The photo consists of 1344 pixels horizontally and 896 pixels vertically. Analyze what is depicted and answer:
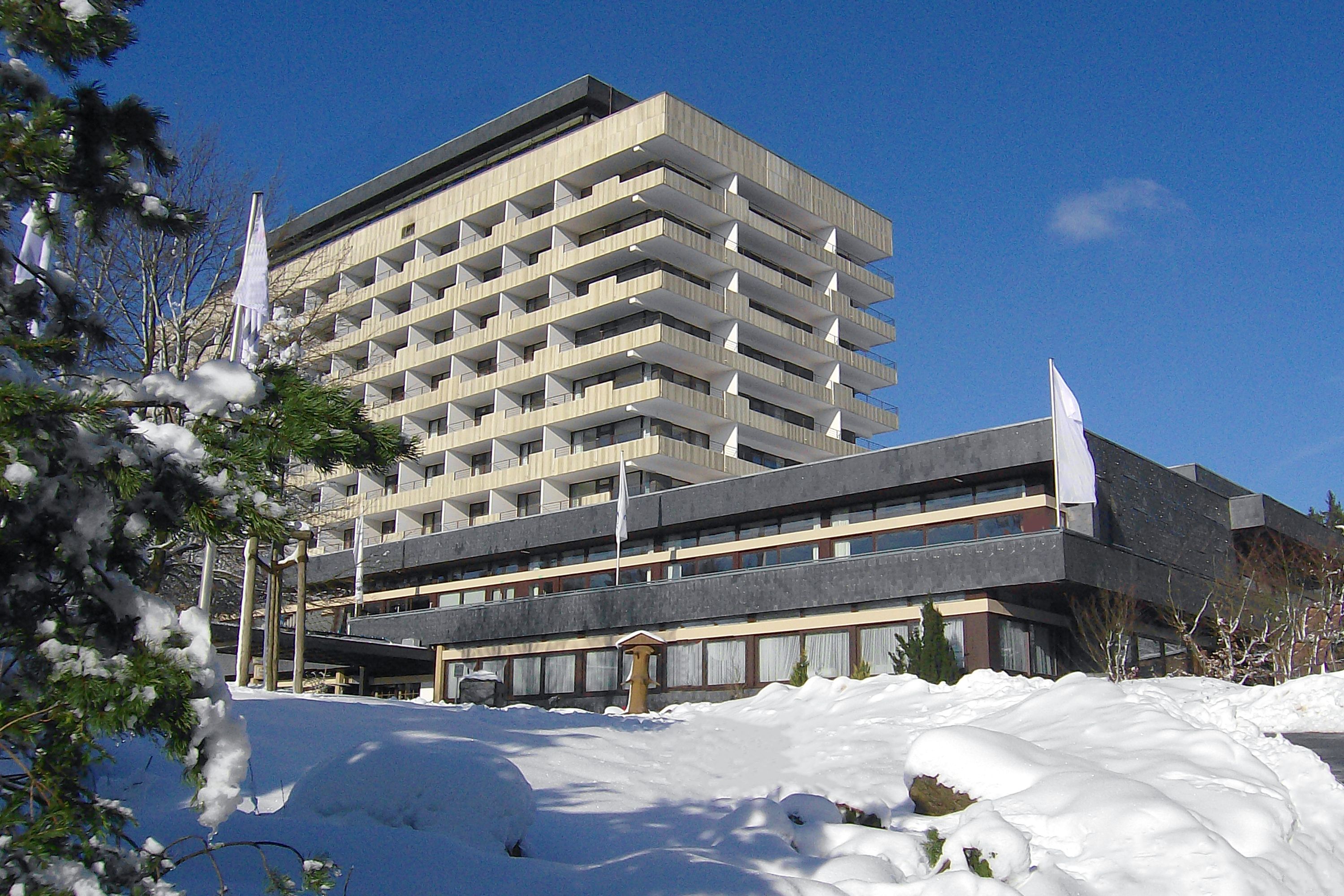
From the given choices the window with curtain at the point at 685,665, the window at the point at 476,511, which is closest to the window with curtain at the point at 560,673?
the window with curtain at the point at 685,665

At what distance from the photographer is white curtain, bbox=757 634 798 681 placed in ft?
120

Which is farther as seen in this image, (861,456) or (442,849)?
(861,456)

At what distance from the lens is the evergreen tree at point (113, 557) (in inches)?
151

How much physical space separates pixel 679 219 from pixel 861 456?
22038mm

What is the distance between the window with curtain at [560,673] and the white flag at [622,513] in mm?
4582

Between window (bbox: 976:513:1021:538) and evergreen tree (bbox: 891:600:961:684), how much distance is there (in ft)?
11.4

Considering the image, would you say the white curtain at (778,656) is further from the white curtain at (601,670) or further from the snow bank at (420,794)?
the snow bank at (420,794)

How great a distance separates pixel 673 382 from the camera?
51.6 metres

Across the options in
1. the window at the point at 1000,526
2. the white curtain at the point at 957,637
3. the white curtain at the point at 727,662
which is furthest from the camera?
the white curtain at the point at 727,662

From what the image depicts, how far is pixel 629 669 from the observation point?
40.6m

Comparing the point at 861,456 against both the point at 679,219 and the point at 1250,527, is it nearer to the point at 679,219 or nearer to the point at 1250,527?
the point at 1250,527

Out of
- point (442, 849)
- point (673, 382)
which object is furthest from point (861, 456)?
point (442, 849)

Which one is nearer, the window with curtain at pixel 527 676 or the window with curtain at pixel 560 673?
the window with curtain at pixel 560 673

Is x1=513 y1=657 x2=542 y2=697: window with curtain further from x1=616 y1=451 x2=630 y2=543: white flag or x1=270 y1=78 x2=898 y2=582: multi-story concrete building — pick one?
x1=270 y1=78 x2=898 y2=582: multi-story concrete building
